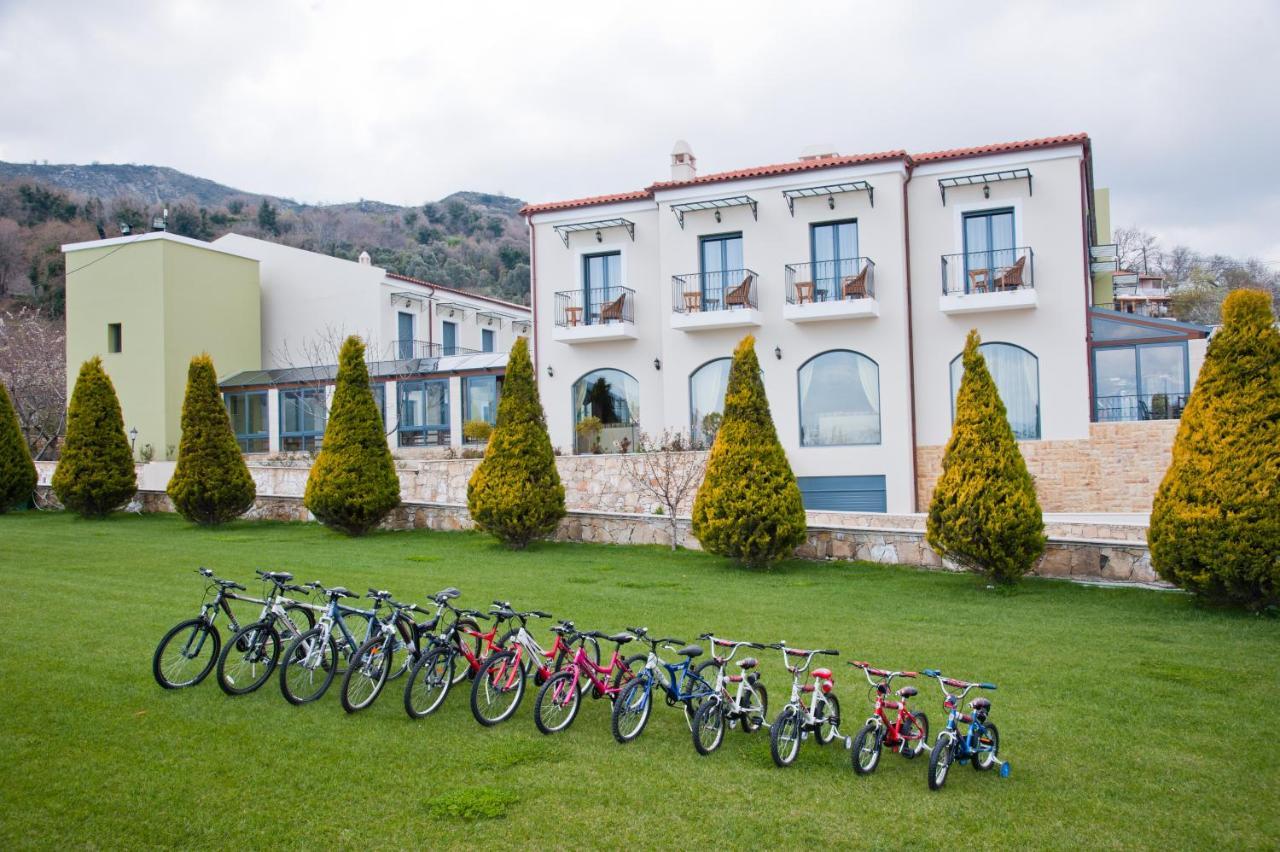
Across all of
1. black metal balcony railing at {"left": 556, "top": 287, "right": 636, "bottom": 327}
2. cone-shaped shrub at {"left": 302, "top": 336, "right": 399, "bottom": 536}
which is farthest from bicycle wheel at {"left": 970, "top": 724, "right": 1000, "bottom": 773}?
black metal balcony railing at {"left": 556, "top": 287, "right": 636, "bottom": 327}

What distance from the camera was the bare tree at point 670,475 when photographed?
55.8 feet

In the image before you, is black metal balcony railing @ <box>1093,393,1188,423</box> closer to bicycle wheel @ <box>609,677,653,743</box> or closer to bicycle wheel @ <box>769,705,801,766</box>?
bicycle wheel @ <box>769,705,801,766</box>

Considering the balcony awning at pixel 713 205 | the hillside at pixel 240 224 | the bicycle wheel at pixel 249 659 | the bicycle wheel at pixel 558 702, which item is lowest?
the bicycle wheel at pixel 558 702

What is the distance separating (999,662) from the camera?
8.84m

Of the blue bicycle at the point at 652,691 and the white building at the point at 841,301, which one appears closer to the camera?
the blue bicycle at the point at 652,691

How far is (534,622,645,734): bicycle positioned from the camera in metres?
6.59

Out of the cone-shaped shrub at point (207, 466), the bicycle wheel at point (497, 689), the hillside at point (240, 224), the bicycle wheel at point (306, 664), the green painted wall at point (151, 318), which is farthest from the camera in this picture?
the hillside at point (240, 224)

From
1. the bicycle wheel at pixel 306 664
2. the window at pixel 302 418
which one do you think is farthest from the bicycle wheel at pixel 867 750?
the window at pixel 302 418

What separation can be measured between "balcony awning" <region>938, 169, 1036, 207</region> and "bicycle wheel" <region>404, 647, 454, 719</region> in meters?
17.0

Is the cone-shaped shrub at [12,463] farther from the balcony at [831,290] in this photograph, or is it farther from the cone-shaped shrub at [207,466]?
the balcony at [831,290]

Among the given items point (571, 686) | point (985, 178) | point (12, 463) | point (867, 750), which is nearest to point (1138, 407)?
point (985, 178)

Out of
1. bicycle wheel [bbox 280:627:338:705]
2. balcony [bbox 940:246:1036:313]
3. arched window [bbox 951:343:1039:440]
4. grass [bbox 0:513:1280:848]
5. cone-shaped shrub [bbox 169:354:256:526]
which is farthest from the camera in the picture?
arched window [bbox 951:343:1039:440]

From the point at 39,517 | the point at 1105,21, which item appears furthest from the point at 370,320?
the point at 1105,21

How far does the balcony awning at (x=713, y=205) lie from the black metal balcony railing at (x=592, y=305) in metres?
2.14
